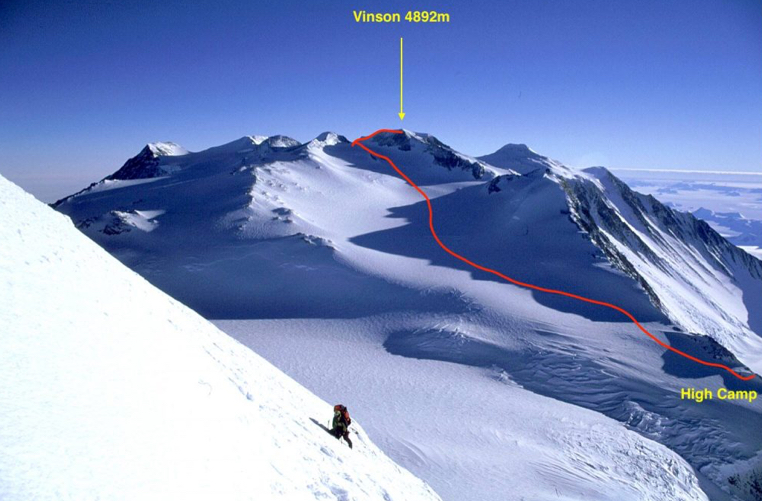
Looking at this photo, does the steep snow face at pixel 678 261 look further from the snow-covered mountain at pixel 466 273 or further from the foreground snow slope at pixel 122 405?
the foreground snow slope at pixel 122 405

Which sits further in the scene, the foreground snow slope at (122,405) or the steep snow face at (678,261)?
the steep snow face at (678,261)

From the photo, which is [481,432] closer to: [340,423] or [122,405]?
[340,423]

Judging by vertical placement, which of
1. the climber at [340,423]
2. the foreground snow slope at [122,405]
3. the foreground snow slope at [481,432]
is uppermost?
the foreground snow slope at [122,405]

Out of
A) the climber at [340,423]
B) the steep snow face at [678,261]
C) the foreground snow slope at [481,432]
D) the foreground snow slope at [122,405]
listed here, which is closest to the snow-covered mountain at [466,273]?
the steep snow face at [678,261]

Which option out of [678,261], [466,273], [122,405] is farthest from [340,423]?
[678,261]

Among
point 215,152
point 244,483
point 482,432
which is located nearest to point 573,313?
point 482,432

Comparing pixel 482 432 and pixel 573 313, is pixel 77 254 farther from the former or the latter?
pixel 573 313
